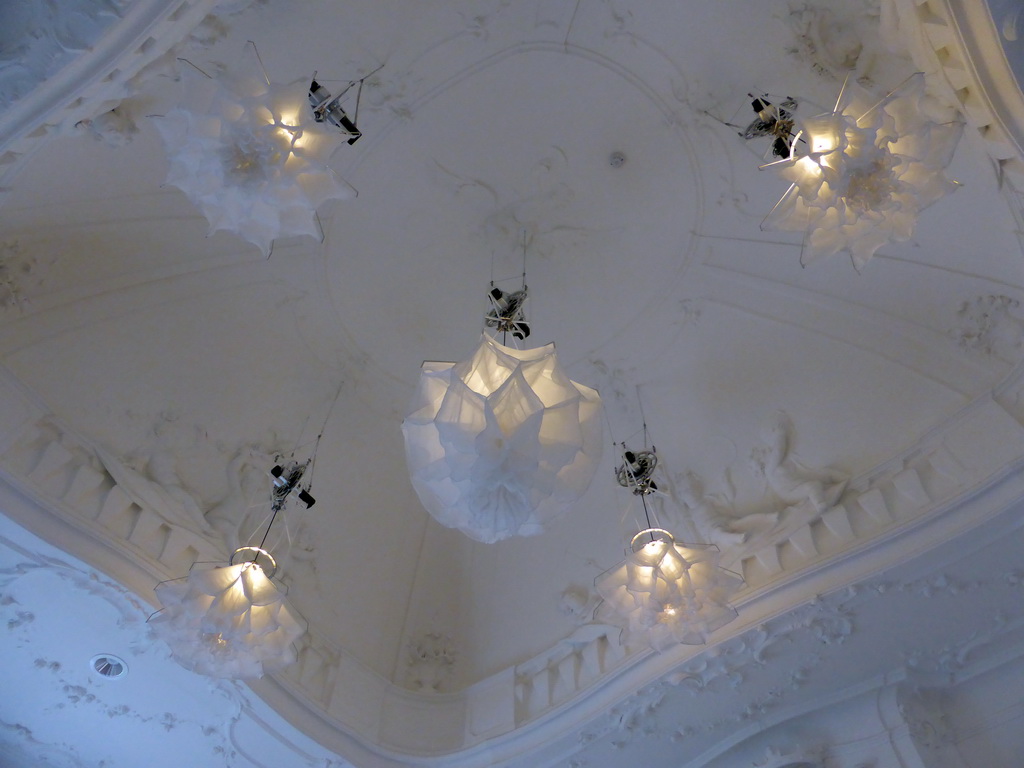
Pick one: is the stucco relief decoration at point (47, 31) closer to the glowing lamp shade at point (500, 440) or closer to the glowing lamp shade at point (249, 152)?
the glowing lamp shade at point (249, 152)

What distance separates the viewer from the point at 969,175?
5.94 meters

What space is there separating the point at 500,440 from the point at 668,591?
6.35 ft

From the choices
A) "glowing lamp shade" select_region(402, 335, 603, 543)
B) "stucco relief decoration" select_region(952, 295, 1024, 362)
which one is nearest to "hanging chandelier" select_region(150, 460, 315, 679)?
"glowing lamp shade" select_region(402, 335, 603, 543)

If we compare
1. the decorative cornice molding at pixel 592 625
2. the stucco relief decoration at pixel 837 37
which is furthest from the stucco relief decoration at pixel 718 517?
the stucco relief decoration at pixel 837 37

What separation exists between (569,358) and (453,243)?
1832 mm

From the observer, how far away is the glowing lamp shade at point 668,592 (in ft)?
16.6

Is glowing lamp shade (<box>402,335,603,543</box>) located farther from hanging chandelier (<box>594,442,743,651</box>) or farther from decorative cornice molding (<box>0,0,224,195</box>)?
decorative cornice molding (<box>0,0,224,195</box>)

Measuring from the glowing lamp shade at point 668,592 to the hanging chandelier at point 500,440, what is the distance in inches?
41.5

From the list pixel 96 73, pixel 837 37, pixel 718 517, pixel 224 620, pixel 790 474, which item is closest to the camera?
pixel 96 73

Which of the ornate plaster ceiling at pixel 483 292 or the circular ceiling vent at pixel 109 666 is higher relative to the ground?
the ornate plaster ceiling at pixel 483 292

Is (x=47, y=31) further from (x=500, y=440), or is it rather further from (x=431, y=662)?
(x=431, y=662)

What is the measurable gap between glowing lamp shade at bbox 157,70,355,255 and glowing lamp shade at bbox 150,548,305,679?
2270 mm

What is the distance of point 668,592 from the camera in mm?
5031

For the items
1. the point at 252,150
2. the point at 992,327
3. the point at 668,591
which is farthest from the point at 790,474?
the point at 252,150
